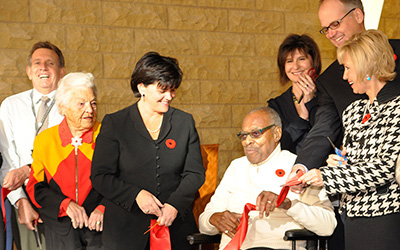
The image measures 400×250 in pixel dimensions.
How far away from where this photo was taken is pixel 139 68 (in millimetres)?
3166

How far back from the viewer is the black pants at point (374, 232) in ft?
7.55

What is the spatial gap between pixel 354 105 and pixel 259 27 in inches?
108

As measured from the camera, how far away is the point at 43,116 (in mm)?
3658

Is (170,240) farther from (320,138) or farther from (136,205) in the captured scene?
(320,138)

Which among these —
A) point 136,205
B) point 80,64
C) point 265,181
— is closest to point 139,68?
point 136,205

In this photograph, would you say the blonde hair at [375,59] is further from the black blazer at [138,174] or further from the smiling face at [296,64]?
the smiling face at [296,64]

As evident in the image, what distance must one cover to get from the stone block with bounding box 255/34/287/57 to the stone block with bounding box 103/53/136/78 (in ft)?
4.05

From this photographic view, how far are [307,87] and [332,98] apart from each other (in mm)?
680

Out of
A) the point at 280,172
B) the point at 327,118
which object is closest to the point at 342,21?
the point at 327,118

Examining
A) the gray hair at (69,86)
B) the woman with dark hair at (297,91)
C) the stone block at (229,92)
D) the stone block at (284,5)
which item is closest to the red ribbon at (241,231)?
the woman with dark hair at (297,91)

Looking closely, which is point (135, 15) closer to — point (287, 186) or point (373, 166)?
point (287, 186)

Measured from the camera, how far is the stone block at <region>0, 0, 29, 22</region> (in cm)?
439

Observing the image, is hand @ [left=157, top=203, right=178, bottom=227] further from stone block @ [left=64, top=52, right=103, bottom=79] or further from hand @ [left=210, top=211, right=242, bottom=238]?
stone block @ [left=64, top=52, right=103, bottom=79]

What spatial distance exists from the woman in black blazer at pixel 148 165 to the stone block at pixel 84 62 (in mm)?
1563
